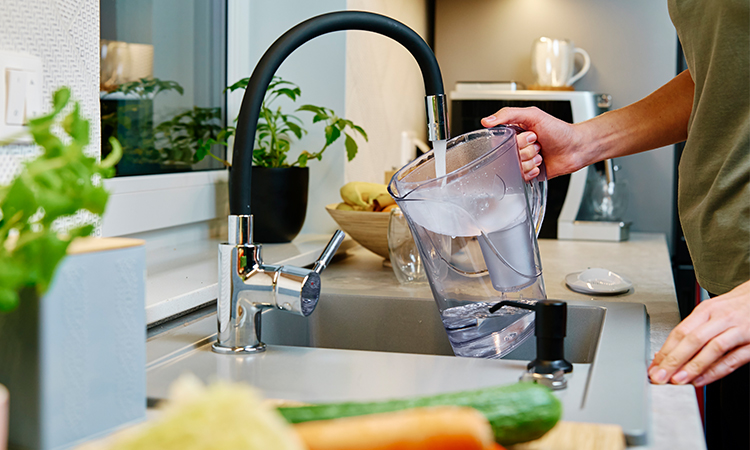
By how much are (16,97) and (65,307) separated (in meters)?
0.28

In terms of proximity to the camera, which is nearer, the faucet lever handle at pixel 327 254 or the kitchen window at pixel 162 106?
the faucet lever handle at pixel 327 254

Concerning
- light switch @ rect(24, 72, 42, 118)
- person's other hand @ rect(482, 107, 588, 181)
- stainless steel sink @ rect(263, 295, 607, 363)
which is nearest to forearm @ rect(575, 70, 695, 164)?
person's other hand @ rect(482, 107, 588, 181)

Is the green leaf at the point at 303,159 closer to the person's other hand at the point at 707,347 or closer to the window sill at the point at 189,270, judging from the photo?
the window sill at the point at 189,270

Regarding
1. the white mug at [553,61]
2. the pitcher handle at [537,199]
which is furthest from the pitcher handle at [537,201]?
the white mug at [553,61]

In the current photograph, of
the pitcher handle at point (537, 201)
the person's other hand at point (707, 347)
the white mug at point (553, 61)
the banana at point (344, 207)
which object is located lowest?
the person's other hand at point (707, 347)

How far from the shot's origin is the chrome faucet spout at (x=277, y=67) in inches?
28.8

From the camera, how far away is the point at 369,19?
0.80m

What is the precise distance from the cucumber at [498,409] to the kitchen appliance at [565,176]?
1538mm

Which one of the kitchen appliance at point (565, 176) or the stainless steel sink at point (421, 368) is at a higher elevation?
the kitchen appliance at point (565, 176)

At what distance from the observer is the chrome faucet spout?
732 millimetres

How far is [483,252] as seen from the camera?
825 millimetres

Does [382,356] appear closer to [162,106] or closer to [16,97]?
[16,97]

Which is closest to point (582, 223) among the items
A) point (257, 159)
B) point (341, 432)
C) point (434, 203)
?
point (257, 159)

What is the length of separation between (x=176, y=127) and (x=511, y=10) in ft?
4.79
